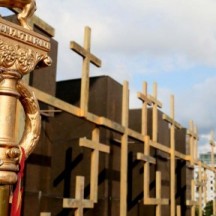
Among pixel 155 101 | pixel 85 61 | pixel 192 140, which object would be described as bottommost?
pixel 192 140

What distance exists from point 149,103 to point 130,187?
1251 millimetres

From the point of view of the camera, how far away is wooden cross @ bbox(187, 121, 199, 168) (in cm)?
704

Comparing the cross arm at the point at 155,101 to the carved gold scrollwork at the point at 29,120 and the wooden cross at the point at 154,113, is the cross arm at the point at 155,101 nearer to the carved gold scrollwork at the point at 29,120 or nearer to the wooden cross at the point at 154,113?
the wooden cross at the point at 154,113

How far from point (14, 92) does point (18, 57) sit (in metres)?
0.09

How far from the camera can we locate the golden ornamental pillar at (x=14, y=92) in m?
0.95

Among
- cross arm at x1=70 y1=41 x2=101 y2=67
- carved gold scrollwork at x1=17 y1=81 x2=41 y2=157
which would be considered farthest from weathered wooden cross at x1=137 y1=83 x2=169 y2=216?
carved gold scrollwork at x1=17 y1=81 x2=41 y2=157

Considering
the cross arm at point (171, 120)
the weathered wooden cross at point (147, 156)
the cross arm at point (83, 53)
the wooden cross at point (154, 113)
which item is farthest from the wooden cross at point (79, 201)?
the cross arm at point (171, 120)

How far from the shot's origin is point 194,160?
7207 millimetres

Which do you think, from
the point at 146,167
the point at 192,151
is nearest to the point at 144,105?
the point at 146,167

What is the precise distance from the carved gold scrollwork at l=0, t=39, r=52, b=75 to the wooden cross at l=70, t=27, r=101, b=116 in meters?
2.40

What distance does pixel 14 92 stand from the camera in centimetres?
101

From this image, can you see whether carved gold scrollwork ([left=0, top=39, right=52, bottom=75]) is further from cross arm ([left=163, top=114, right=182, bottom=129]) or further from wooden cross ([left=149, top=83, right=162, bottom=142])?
cross arm ([left=163, top=114, right=182, bottom=129])

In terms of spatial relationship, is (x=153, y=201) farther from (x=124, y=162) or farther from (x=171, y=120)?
(x=171, y=120)

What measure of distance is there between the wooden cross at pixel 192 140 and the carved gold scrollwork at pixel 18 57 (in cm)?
621
